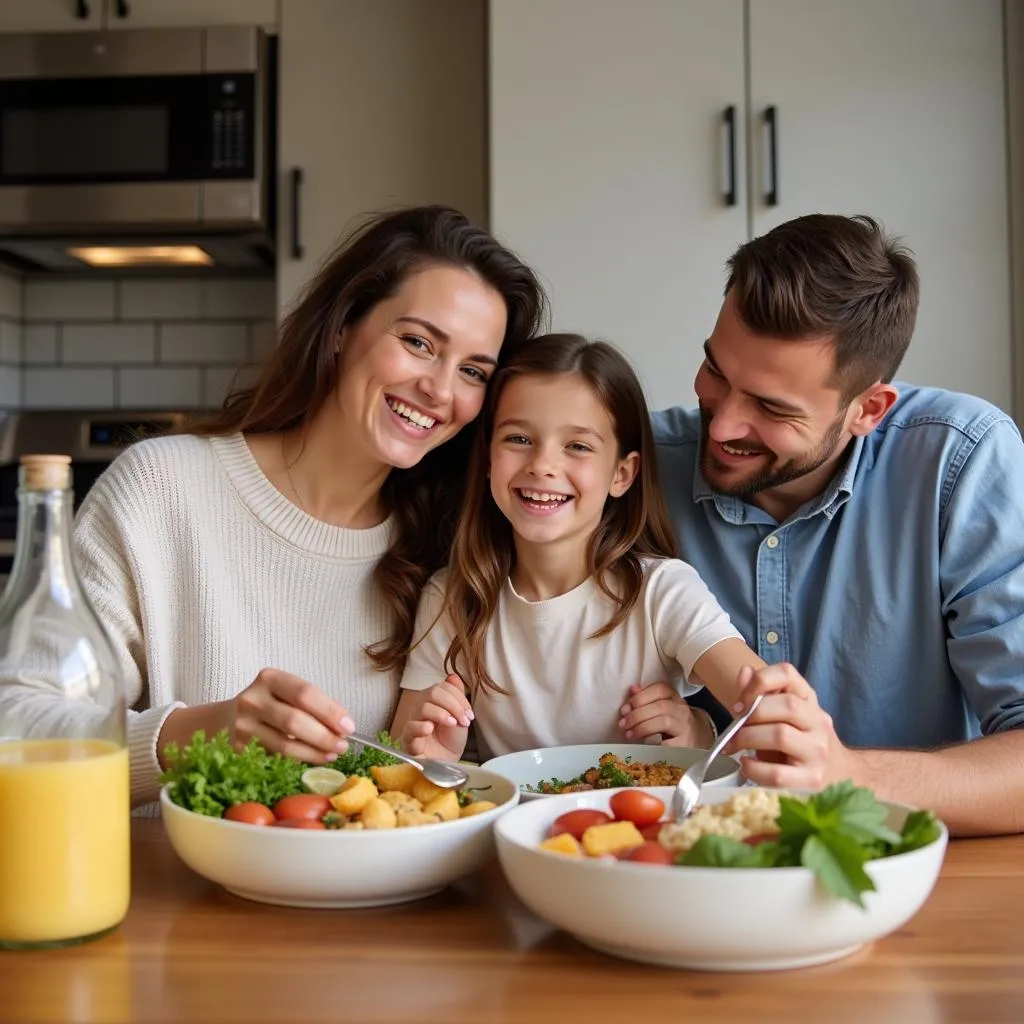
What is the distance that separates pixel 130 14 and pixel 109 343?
941 millimetres

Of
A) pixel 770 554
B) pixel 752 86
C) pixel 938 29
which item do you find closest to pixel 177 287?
pixel 752 86

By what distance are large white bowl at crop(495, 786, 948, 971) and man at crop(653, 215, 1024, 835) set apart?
0.81 m

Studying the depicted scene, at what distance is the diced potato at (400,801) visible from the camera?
0.99 m

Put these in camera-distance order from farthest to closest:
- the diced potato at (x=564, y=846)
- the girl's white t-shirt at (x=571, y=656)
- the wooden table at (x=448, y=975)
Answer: the girl's white t-shirt at (x=571, y=656) < the diced potato at (x=564, y=846) < the wooden table at (x=448, y=975)

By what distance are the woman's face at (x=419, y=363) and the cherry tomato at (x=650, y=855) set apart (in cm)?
95

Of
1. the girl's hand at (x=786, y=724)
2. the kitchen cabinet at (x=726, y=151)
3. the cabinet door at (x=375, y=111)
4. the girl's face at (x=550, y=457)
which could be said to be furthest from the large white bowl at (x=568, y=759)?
the cabinet door at (x=375, y=111)

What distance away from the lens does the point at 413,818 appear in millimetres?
958

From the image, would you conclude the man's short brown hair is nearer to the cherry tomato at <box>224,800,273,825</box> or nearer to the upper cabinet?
the cherry tomato at <box>224,800,273,825</box>

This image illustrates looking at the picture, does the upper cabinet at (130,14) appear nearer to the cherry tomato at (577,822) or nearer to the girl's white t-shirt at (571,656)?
the girl's white t-shirt at (571,656)

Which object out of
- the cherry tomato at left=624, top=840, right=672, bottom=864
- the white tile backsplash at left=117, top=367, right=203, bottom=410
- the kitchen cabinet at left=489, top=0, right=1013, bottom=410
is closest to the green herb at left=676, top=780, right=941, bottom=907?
the cherry tomato at left=624, top=840, right=672, bottom=864

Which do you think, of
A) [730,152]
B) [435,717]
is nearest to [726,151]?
[730,152]

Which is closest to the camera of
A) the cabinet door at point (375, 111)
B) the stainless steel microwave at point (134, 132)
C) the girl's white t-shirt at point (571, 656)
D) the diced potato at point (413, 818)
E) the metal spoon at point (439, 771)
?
the diced potato at point (413, 818)

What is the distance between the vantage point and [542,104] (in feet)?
9.73

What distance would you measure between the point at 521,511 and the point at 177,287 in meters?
2.26
